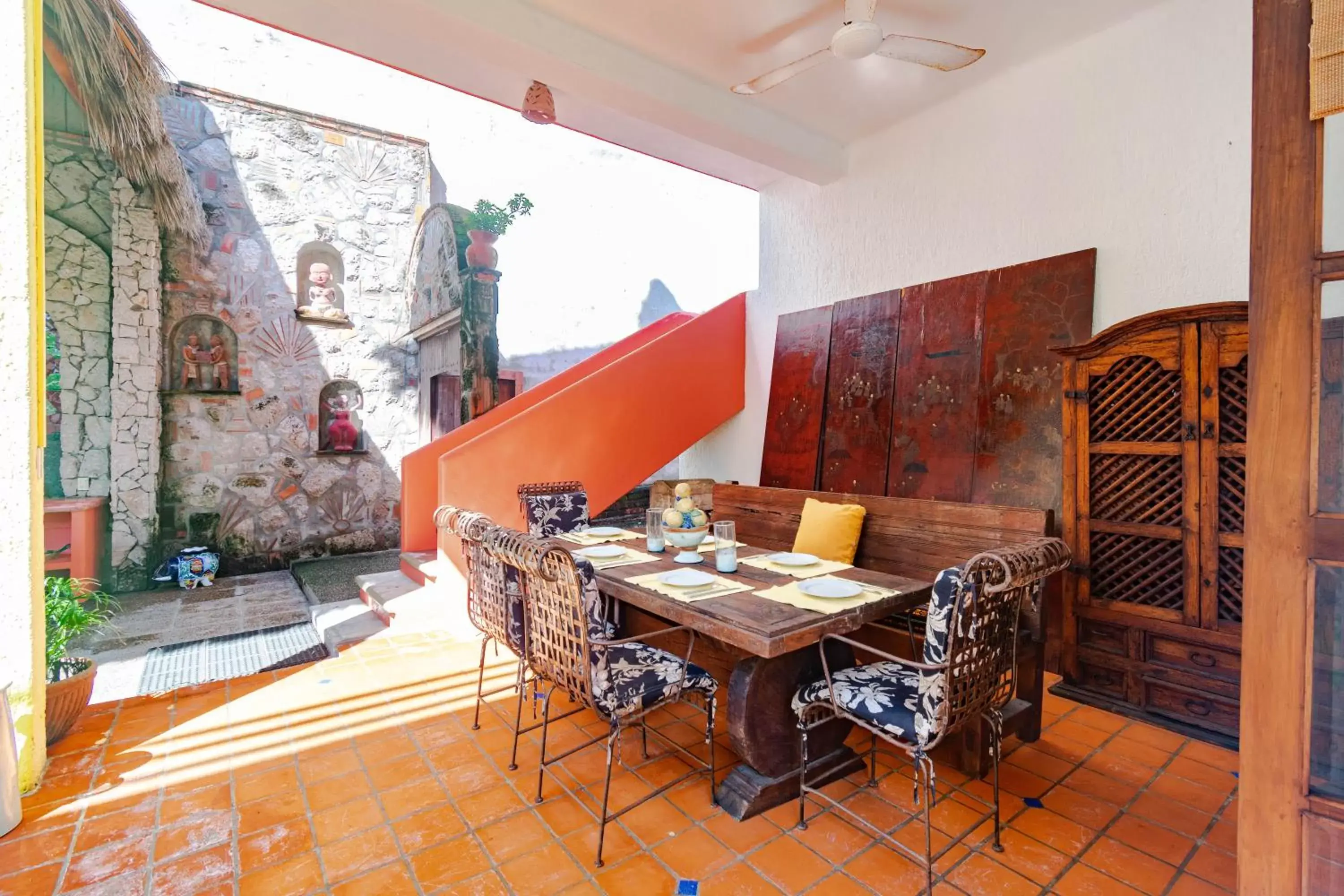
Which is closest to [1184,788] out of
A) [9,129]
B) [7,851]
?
[7,851]

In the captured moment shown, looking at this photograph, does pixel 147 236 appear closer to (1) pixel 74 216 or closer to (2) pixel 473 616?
(1) pixel 74 216

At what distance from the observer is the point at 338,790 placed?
2230 mm

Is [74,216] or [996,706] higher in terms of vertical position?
[74,216]

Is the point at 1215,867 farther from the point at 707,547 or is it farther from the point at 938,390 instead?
the point at 938,390

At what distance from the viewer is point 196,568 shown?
5902mm

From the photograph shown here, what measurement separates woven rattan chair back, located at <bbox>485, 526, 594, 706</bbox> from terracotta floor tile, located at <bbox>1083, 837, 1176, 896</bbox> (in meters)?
1.60

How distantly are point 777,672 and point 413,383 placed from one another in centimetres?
655

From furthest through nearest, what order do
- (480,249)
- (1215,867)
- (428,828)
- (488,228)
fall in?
1. (488,228)
2. (480,249)
3. (428,828)
4. (1215,867)

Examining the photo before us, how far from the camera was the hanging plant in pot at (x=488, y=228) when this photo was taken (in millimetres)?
5988

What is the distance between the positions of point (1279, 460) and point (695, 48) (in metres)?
3.31

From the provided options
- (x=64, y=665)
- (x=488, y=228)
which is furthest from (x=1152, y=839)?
(x=488, y=228)

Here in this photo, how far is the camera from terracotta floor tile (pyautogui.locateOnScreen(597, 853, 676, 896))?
172cm

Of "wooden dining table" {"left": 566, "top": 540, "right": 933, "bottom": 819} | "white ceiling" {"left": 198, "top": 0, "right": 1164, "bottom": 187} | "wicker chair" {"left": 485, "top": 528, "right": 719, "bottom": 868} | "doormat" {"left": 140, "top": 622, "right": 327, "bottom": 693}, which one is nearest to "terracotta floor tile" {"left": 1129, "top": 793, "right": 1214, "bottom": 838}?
"wooden dining table" {"left": 566, "top": 540, "right": 933, "bottom": 819}

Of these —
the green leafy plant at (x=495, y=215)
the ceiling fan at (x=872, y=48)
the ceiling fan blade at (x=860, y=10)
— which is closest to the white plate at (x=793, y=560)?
the ceiling fan at (x=872, y=48)
